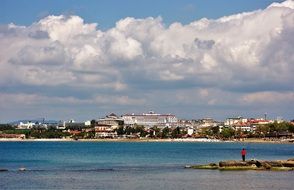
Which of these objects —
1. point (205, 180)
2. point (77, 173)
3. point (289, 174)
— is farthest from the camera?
point (77, 173)

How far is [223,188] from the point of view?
55.5m

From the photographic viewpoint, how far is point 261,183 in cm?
5897

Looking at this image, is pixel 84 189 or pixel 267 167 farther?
pixel 267 167

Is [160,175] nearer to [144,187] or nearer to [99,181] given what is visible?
[99,181]

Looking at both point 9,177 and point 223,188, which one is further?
point 9,177

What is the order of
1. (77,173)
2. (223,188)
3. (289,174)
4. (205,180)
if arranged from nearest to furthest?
(223,188) → (205,180) → (289,174) → (77,173)

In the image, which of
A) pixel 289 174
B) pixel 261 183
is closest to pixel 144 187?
pixel 261 183

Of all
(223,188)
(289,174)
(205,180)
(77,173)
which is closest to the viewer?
(223,188)

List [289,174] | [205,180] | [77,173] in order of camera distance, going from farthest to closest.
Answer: [77,173], [289,174], [205,180]

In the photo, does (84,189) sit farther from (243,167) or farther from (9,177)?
(243,167)

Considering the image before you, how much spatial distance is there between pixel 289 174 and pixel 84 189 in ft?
77.2

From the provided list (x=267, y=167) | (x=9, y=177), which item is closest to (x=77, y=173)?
(x=9, y=177)

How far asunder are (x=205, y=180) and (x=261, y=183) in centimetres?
614

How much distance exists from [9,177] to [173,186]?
20.7 m
